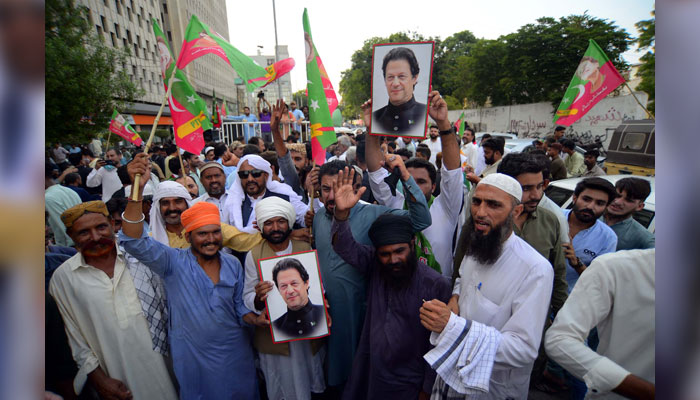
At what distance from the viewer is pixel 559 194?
15.3 feet

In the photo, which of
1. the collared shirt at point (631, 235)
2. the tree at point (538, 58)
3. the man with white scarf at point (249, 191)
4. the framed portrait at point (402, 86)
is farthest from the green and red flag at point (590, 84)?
the tree at point (538, 58)

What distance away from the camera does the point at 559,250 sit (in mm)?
2633

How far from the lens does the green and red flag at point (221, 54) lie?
4.32 m

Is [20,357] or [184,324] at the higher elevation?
[20,357]

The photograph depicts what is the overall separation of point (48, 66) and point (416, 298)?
8.61 metres

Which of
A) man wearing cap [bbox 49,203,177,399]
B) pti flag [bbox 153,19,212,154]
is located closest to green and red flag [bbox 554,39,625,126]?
pti flag [bbox 153,19,212,154]

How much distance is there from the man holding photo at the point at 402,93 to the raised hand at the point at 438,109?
2.6 inches

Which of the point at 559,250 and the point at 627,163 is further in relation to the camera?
the point at 627,163

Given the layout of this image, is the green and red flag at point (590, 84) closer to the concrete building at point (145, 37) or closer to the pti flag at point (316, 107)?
the pti flag at point (316, 107)

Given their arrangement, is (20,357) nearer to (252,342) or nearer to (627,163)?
(252,342)

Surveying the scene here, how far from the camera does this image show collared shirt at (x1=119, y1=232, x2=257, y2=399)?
2377 millimetres

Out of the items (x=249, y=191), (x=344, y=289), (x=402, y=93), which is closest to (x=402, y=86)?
(x=402, y=93)

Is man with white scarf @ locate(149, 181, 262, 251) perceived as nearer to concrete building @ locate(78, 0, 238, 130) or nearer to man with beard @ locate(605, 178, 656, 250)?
man with beard @ locate(605, 178, 656, 250)

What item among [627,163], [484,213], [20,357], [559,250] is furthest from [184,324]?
[627,163]
